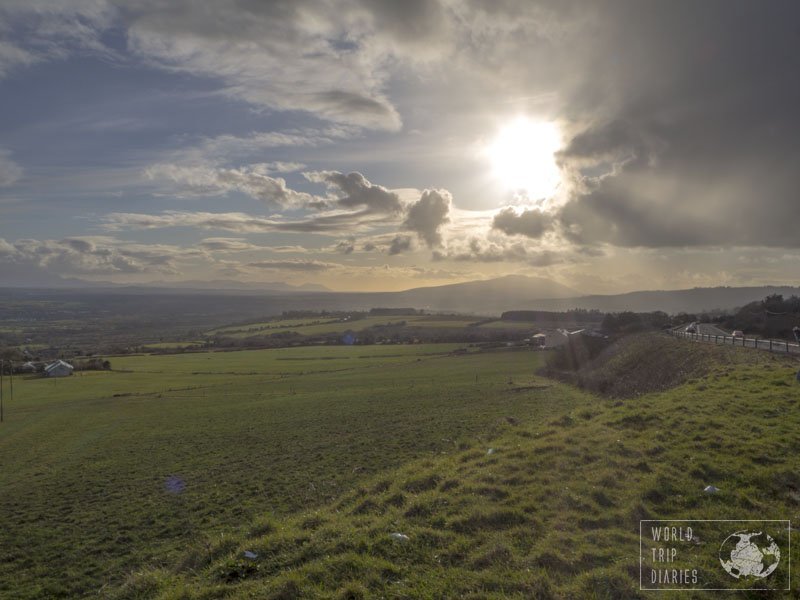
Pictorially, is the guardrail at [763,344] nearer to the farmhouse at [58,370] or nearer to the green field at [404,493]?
the green field at [404,493]

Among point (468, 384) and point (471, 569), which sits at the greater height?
point (471, 569)

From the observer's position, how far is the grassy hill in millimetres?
7871

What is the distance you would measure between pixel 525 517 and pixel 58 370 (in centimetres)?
10196

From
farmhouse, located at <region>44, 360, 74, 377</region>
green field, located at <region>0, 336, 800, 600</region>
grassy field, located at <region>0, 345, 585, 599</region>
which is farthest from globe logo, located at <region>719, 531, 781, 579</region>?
farmhouse, located at <region>44, 360, 74, 377</region>

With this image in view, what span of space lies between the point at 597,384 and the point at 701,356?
31.7ft

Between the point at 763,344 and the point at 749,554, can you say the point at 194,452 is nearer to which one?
the point at 749,554

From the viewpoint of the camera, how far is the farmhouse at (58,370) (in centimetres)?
8731

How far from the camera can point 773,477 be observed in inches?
415

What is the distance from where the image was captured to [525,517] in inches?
395

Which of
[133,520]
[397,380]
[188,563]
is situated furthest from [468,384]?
[188,563]

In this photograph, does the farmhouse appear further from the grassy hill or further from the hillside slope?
the grassy hill

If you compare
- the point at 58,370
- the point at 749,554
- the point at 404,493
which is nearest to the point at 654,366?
the point at 404,493

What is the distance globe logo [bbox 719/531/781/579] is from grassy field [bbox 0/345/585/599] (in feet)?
36.2

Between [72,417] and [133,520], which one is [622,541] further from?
[72,417]
